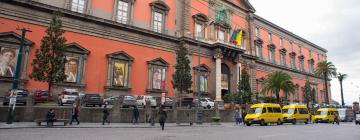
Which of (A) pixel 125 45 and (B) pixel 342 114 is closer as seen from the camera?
(A) pixel 125 45

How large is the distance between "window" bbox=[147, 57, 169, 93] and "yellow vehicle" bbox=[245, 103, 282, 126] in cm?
1325

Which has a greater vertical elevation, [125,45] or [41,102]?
[125,45]

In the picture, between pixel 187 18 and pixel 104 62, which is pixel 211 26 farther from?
pixel 104 62

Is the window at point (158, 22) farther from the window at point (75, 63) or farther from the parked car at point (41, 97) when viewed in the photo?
the parked car at point (41, 97)

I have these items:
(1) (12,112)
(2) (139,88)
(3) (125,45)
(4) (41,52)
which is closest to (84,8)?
(3) (125,45)

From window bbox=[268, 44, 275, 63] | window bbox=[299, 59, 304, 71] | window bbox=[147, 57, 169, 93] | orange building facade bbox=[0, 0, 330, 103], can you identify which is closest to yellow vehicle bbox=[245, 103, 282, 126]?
orange building facade bbox=[0, 0, 330, 103]

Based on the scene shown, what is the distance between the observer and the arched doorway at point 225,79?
138 feet

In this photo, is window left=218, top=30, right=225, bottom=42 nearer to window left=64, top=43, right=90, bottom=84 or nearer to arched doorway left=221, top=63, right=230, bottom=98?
arched doorway left=221, top=63, right=230, bottom=98

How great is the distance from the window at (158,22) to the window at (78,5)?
956 centimetres

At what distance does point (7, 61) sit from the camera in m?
24.5

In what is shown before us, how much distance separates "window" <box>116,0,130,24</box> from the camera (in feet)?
107

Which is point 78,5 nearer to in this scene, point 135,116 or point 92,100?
point 92,100

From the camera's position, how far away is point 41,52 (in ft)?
76.8

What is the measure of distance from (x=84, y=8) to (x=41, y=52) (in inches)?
340
